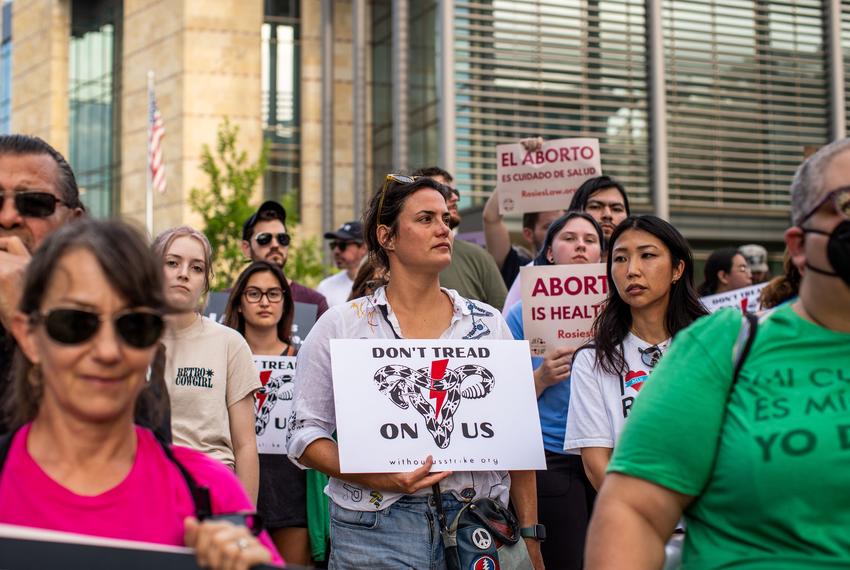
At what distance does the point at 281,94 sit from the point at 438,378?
28.5 m

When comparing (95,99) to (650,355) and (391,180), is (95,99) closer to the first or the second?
(391,180)

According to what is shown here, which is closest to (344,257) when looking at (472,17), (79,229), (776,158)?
(79,229)

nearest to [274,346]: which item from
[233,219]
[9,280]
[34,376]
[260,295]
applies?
[260,295]

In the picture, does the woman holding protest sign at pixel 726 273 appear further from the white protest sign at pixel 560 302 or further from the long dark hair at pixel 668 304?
the long dark hair at pixel 668 304

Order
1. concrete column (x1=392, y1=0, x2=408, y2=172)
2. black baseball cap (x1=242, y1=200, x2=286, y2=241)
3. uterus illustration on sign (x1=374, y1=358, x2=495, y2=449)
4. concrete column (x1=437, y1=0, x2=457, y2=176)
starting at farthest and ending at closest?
concrete column (x1=392, y1=0, x2=408, y2=172) → concrete column (x1=437, y1=0, x2=457, y2=176) → black baseball cap (x1=242, y1=200, x2=286, y2=241) → uterus illustration on sign (x1=374, y1=358, x2=495, y2=449)

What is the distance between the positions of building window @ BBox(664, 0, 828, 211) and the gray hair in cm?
1891

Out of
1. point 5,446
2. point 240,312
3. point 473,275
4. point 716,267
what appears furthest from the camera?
point 716,267

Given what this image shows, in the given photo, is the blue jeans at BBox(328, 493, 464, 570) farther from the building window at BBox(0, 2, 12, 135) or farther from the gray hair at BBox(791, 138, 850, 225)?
the building window at BBox(0, 2, 12, 135)

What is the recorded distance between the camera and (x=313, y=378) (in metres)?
4.66

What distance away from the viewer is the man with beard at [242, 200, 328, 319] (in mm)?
8438

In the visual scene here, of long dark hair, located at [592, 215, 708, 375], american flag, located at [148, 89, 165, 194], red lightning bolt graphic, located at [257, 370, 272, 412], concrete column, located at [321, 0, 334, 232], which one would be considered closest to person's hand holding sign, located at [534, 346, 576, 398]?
long dark hair, located at [592, 215, 708, 375]

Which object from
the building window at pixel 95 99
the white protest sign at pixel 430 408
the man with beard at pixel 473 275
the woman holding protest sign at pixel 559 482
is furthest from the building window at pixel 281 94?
the white protest sign at pixel 430 408

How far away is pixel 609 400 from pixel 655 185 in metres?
16.6

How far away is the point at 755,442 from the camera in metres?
2.59
